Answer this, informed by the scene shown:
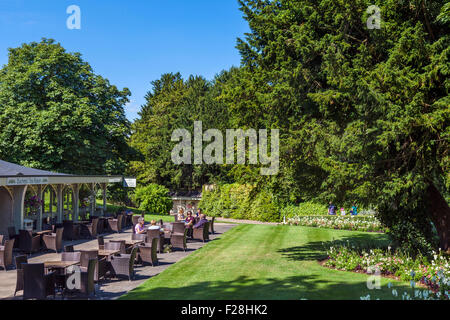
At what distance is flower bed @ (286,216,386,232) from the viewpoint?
2374 cm

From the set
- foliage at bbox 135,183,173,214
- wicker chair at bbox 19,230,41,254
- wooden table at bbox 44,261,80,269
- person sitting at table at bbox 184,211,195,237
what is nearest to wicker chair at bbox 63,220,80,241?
wicker chair at bbox 19,230,41,254

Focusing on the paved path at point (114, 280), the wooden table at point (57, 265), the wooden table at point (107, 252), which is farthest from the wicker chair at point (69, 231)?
the wooden table at point (57, 265)

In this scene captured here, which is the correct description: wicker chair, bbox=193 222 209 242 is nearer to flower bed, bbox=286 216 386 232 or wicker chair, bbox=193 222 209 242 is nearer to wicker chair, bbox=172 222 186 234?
wicker chair, bbox=172 222 186 234

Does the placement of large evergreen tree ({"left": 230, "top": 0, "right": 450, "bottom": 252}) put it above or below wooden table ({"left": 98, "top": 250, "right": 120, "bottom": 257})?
above

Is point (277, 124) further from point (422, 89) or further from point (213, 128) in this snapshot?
Result: point (213, 128)

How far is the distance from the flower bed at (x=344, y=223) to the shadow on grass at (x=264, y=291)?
45.5 feet

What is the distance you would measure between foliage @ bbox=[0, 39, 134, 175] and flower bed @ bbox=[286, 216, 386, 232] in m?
15.3

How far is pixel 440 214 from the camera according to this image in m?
12.3

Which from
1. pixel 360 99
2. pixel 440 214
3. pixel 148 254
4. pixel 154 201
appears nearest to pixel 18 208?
pixel 148 254

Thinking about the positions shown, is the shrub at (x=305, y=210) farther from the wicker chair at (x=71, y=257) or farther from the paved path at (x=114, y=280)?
the wicker chair at (x=71, y=257)

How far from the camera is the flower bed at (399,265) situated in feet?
31.3

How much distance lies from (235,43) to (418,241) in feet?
30.7
